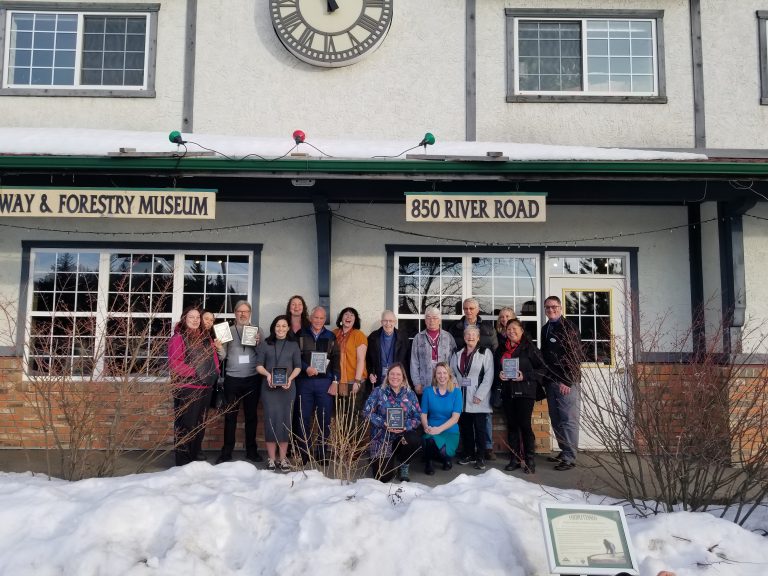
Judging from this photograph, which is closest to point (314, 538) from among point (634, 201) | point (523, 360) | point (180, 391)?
point (180, 391)

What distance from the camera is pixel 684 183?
7.10 meters

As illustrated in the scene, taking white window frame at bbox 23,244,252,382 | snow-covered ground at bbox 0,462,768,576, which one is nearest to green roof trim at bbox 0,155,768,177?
white window frame at bbox 23,244,252,382

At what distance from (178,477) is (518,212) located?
14.5 ft

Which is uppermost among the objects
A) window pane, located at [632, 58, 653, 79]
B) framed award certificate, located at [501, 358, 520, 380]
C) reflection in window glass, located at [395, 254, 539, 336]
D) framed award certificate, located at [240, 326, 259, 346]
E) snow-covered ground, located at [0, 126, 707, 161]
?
window pane, located at [632, 58, 653, 79]

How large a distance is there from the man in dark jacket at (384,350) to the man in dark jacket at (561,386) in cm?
171

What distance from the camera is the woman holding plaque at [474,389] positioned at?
22.4 ft

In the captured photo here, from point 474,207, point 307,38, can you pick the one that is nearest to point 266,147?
point 307,38

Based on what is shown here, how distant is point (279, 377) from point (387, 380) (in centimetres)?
120

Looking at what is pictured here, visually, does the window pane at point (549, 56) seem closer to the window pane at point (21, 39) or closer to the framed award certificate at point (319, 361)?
the framed award certificate at point (319, 361)

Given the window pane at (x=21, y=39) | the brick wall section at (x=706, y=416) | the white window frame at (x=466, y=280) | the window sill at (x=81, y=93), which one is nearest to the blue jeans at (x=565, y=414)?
the white window frame at (x=466, y=280)

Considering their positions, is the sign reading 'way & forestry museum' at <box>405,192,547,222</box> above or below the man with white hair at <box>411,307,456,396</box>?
above

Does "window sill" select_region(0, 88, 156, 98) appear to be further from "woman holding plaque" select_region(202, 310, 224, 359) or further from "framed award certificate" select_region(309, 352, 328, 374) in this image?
"framed award certificate" select_region(309, 352, 328, 374)

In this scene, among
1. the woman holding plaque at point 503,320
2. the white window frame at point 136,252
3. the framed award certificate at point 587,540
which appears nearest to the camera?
the framed award certificate at point 587,540

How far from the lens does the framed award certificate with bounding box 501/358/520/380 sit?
6734 millimetres
